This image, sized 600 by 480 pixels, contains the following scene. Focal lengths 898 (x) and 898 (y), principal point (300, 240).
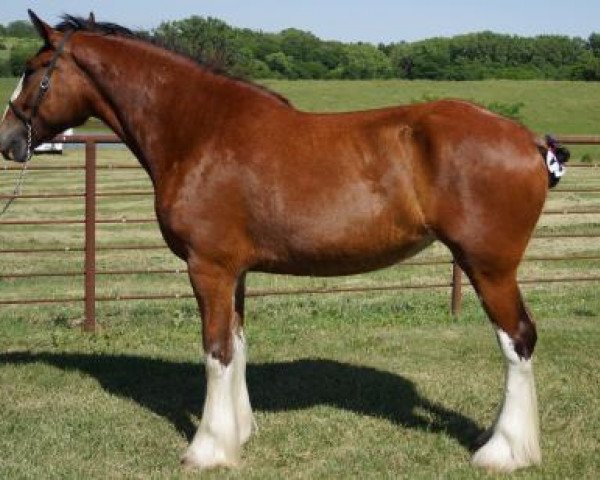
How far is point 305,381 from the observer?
6.41 meters

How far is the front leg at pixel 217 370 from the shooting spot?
4.70 m

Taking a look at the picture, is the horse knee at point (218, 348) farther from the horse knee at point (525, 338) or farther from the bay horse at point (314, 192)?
the horse knee at point (525, 338)

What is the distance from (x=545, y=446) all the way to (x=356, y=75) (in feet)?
238

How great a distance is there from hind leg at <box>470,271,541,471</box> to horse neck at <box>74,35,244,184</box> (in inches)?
67.6

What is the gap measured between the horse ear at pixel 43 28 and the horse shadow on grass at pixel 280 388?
237 cm

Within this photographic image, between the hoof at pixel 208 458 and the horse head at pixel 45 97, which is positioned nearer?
the hoof at pixel 208 458

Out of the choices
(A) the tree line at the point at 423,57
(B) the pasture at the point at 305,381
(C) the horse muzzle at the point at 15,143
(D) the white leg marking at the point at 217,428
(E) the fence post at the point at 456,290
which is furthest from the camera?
(A) the tree line at the point at 423,57

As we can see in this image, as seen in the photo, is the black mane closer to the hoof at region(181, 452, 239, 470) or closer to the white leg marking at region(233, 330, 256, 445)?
the white leg marking at region(233, 330, 256, 445)

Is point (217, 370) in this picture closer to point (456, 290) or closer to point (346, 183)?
point (346, 183)

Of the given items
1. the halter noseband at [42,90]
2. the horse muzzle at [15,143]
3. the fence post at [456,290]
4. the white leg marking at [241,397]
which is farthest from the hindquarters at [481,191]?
the fence post at [456,290]

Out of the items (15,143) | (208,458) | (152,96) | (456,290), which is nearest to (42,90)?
(15,143)

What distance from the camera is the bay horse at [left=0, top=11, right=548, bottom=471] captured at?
4.53 metres

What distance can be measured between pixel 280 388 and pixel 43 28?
2.83 m

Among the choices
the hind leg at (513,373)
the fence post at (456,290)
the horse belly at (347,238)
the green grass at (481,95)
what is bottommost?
the green grass at (481,95)
